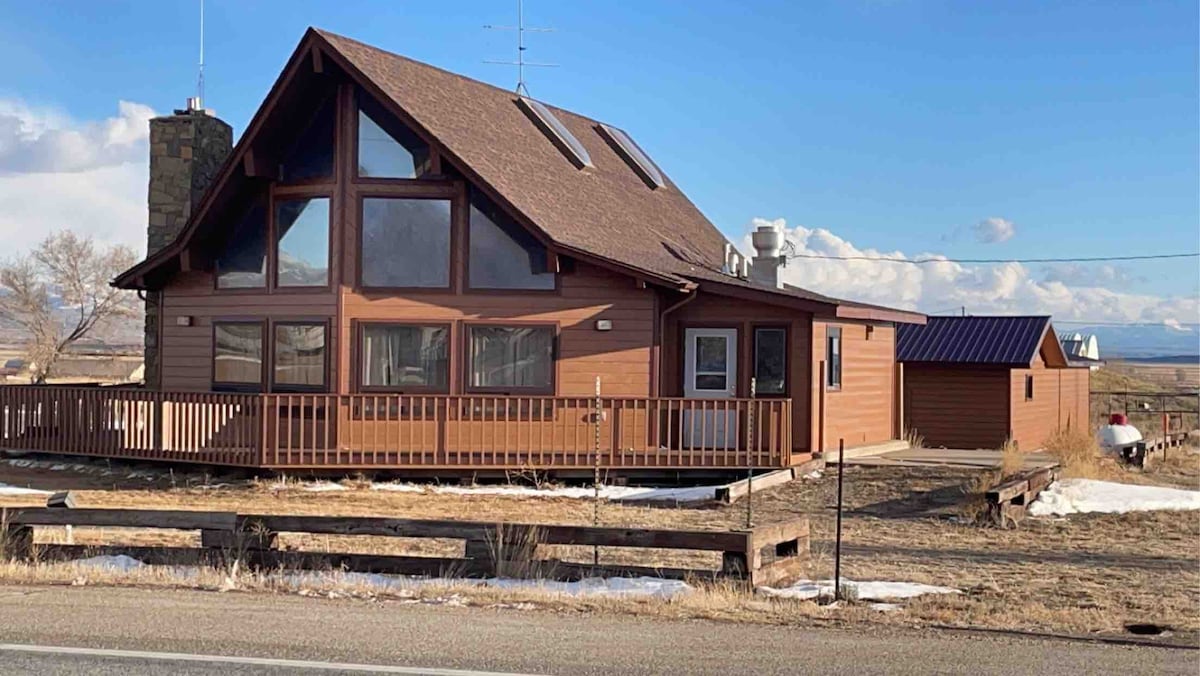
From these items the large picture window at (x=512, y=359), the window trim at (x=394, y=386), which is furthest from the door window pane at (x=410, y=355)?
the large picture window at (x=512, y=359)

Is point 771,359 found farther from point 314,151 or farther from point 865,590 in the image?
point 865,590

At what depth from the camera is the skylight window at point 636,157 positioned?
26812mm

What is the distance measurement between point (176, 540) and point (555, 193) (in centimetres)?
985

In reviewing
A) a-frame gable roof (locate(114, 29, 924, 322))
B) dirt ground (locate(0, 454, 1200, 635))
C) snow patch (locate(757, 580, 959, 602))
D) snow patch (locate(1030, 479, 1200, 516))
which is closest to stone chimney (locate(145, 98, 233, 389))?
a-frame gable roof (locate(114, 29, 924, 322))

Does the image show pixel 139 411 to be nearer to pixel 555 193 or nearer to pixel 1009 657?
pixel 555 193

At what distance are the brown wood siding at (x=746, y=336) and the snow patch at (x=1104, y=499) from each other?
405 cm

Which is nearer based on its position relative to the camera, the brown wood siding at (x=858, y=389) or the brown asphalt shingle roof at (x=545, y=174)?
the brown asphalt shingle roof at (x=545, y=174)

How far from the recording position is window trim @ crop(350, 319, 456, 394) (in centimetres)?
1878

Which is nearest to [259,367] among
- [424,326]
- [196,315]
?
[196,315]

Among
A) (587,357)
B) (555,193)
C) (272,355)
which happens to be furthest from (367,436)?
(555,193)

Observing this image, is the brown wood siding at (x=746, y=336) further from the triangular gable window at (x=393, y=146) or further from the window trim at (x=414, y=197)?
the triangular gable window at (x=393, y=146)

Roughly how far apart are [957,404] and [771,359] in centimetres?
1205

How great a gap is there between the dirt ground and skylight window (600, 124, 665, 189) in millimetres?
9610

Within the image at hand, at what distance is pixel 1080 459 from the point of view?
1959 cm
